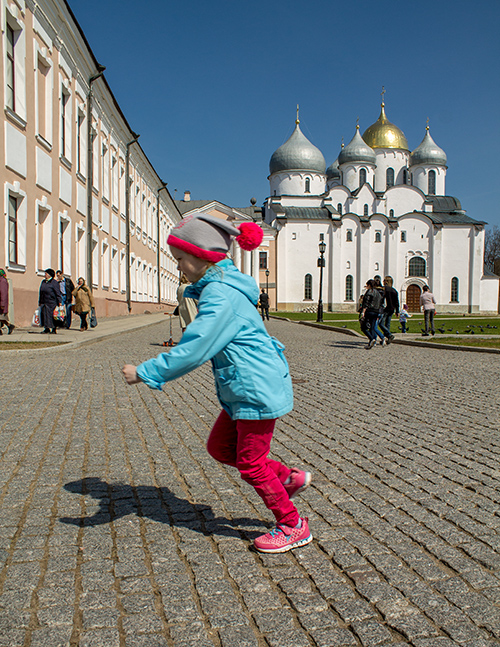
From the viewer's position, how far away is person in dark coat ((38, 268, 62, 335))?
640 inches

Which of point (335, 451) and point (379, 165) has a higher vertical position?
point (379, 165)

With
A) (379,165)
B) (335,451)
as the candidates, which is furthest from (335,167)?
(335,451)

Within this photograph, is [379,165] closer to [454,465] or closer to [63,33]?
[63,33]

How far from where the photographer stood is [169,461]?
4.73 metres

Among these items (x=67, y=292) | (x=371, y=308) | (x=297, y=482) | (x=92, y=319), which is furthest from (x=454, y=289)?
(x=297, y=482)

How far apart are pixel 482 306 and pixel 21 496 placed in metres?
73.8

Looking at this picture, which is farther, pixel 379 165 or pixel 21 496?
pixel 379 165

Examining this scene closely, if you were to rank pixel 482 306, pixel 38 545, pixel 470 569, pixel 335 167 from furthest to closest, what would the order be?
pixel 335 167 < pixel 482 306 < pixel 38 545 < pixel 470 569

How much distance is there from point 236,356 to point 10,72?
56.7ft

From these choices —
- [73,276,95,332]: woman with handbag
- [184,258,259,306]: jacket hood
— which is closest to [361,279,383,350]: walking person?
[73,276,95,332]: woman with handbag

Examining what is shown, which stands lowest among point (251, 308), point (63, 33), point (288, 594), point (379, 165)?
point (288, 594)

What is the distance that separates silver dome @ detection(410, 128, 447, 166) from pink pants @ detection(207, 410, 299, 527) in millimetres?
79463

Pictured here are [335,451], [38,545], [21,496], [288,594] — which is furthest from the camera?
[335,451]

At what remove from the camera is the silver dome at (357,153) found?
73.6m
